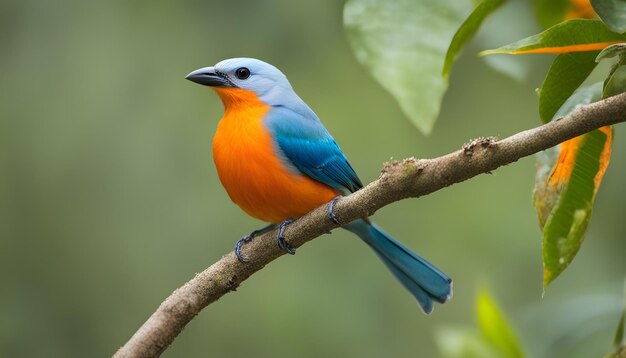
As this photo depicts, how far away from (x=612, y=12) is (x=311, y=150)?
2.01 m

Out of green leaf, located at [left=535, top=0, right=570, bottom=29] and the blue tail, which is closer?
green leaf, located at [left=535, top=0, right=570, bottom=29]

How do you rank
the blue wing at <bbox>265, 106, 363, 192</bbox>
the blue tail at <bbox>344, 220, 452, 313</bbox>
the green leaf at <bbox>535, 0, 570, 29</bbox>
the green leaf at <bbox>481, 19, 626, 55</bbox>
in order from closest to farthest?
the green leaf at <bbox>481, 19, 626, 55</bbox> → the green leaf at <bbox>535, 0, 570, 29</bbox> → the blue wing at <bbox>265, 106, 363, 192</bbox> → the blue tail at <bbox>344, 220, 452, 313</bbox>

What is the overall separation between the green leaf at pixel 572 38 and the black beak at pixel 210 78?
2.11 meters

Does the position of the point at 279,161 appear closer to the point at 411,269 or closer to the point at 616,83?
the point at 411,269

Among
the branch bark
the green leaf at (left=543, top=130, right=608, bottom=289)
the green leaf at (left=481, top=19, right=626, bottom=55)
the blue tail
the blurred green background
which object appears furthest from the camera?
the blurred green background

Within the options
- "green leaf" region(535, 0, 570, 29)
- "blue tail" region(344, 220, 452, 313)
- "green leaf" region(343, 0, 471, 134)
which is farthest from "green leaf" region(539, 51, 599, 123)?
"blue tail" region(344, 220, 452, 313)

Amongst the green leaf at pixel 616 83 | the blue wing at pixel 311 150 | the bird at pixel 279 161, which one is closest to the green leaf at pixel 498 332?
the bird at pixel 279 161

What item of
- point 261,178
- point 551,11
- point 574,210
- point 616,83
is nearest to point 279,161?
point 261,178

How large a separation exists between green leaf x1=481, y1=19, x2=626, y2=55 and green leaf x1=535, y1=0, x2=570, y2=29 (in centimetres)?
74

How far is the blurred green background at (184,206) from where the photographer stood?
577cm

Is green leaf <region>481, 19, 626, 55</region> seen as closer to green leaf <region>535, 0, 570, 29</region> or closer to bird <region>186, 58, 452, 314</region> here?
green leaf <region>535, 0, 570, 29</region>

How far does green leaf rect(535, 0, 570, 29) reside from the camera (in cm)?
274

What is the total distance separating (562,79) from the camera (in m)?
2.10

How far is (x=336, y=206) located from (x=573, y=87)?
65cm
